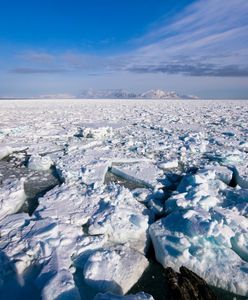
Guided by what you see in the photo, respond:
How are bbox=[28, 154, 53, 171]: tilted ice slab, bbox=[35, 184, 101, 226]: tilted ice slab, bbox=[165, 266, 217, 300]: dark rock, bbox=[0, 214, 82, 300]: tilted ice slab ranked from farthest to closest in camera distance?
bbox=[28, 154, 53, 171]: tilted ice slab < bbox=[35, 184, 101, 226]: tilted ice slab < bbox=[0, 214, 82, 300]: tilted ice slab < bbox=[165, 266, 217, 300]: dark rock

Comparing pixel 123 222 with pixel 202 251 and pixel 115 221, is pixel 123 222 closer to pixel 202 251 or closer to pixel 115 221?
pixel 115 221

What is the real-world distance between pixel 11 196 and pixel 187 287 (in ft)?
8.28

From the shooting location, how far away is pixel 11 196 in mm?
3578

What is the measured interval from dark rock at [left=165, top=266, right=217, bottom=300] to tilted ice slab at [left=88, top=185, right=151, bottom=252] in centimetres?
62

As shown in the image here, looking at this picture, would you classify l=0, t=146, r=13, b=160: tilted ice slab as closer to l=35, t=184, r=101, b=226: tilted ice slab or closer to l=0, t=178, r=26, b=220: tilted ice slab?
l=0, t=178, r=26, b=220: tilted ice slab

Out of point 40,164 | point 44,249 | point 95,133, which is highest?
point 44,249

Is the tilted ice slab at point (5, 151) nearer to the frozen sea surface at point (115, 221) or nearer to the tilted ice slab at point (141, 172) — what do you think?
the frozen sea surface at point (115, 221)

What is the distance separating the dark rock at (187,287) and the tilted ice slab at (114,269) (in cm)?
33

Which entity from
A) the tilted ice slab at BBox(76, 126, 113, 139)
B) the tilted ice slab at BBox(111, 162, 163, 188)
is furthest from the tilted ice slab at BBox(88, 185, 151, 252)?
the tilted ice slab at BBox(76, 126, 113, 139)

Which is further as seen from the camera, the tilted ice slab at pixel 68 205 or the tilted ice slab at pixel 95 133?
the tilted ice slab at pixel 95 133

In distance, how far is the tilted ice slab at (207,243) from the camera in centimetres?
218

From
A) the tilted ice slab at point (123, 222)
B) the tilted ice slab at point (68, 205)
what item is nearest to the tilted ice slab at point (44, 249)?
the tilted ice slab at point (68, 205)

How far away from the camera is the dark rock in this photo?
189 cm

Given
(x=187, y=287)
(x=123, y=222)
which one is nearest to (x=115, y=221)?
(x=123, y=222)
